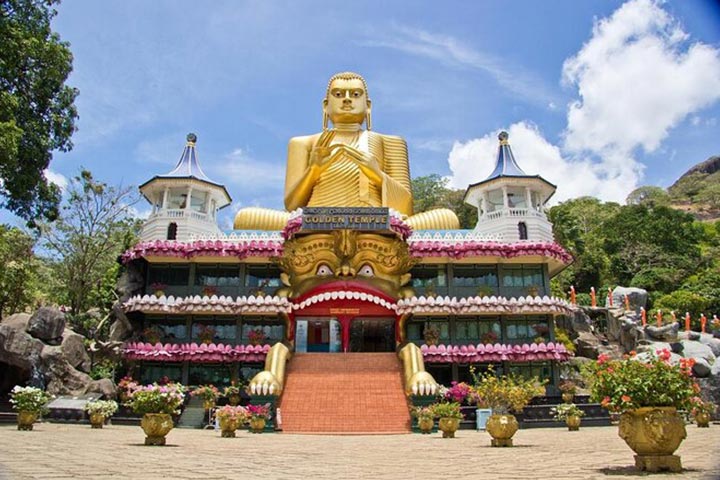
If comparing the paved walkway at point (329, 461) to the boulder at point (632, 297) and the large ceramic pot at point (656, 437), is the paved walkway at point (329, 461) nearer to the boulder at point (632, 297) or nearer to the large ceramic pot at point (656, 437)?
the large ceramic pot at point (656, 437)

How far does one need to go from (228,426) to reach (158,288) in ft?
39.1

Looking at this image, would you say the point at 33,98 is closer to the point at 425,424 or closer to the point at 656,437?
the point at 425,424

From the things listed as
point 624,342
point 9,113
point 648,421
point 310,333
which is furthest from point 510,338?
point 9,113

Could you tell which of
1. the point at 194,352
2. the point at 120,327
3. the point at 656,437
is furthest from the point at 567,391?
the point at 120,327

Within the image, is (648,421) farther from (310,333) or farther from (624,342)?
(624,342)

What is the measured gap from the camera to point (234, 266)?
26.4 m

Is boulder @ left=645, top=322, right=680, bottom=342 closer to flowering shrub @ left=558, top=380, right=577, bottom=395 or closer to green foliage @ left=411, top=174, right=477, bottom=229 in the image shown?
flowering shrub @ left=558, top=380, right=577, bottom=395

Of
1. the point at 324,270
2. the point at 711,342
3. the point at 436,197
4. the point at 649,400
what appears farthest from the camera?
the point at 436,197

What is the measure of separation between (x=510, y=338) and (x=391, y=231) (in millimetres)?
7282

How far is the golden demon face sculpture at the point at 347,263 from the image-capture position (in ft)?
79.4

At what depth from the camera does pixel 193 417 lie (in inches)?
808

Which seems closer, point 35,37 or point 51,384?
point 35,37

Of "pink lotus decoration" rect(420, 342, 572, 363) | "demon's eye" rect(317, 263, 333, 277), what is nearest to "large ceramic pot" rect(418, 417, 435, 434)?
"pink lotus decoration" rect(420, 342, 572, 363)

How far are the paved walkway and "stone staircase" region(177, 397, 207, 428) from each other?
844cm
